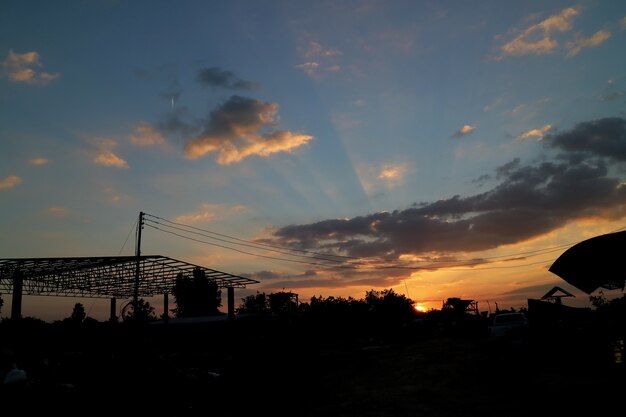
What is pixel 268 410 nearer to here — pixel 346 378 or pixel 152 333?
pixel 346 378

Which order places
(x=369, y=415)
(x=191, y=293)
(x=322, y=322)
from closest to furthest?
(x=369, y=415) → (x=322, y=322) → (x=191, y=293)

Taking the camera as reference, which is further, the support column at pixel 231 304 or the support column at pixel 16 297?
the support column at pixel 231 304

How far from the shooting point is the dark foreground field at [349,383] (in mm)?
9062

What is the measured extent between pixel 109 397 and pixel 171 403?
5.92 feet

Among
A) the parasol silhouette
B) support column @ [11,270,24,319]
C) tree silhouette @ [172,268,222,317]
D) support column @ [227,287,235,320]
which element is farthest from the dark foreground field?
tree silhouette @ [172,268,222,317]

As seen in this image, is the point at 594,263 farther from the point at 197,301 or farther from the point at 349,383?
the point at 197,301

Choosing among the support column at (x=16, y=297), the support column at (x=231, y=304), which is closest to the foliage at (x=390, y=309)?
the support column at (x=231, y=304)

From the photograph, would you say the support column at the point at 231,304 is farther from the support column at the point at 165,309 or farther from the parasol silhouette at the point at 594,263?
the parasol silhouette at the point at 594,263

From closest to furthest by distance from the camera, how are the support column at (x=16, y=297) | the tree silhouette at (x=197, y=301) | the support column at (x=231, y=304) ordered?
the support column at (x=16, y=297)
the support column at (x=231, y=304)
the tree silhouette at (x=197, y=301)

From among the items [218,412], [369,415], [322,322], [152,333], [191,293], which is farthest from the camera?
[191,293]

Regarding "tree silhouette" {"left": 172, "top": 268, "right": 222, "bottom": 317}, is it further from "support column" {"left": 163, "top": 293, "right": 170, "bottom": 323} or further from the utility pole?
the utility pole

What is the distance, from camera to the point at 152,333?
41531 mm

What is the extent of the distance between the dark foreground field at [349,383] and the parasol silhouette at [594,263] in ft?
6.62

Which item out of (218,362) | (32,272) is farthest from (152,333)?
(218,362)
